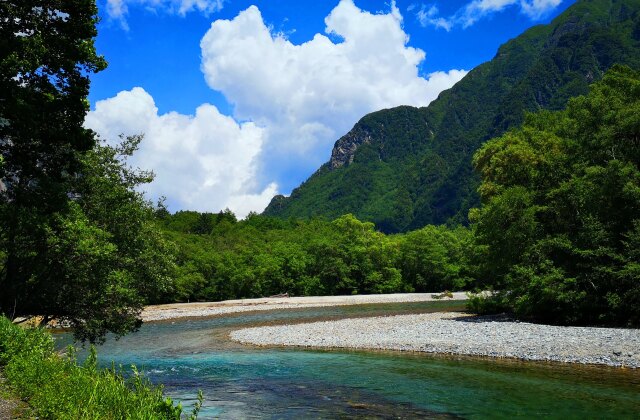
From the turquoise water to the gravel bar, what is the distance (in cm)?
158

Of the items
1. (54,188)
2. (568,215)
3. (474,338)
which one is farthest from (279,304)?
(54,188)

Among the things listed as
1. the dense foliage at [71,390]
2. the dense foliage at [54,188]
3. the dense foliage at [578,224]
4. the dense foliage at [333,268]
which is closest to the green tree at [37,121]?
the dense foliage at [54,188]

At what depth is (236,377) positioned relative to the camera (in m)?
21.8

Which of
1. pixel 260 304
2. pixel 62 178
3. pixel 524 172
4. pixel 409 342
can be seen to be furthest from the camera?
pixel 260 304

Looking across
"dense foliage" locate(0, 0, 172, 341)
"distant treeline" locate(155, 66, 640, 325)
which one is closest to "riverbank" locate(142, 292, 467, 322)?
"distant treeline" locate(155, 66, 640, 325)

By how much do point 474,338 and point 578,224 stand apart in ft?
44.7

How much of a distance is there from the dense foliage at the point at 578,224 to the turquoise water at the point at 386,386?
11.6 meters

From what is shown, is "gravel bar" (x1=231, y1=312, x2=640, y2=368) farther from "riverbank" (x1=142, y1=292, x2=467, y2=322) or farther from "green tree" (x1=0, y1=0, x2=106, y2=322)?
"riverbank" (x1=142, y1=292, x2=467, y2=322)

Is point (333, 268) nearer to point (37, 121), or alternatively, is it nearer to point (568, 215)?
point (568, 215)

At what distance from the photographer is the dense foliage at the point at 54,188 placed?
1645 cm

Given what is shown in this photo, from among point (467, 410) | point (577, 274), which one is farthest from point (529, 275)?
point (467, 410)

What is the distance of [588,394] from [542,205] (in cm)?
2349

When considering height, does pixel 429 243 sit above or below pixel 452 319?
above

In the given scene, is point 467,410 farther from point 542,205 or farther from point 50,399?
point 542,205
